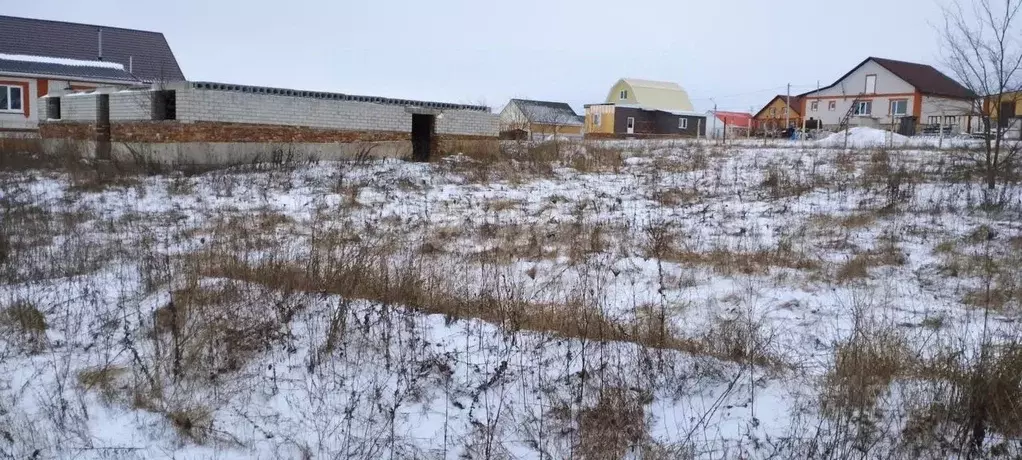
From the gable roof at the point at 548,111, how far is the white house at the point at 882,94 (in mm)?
17625

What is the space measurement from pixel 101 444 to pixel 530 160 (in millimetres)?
15785

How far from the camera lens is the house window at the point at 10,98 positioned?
30.8 m

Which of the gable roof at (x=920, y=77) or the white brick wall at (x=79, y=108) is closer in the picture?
the white brick wall at (x=79, y=108)

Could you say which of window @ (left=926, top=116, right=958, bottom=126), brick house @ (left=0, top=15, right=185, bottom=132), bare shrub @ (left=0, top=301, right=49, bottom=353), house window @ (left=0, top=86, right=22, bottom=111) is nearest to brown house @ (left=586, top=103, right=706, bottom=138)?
window @ (left=926, top=116, right=958, bottom=126)

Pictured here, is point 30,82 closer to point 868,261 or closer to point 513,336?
point 513,336

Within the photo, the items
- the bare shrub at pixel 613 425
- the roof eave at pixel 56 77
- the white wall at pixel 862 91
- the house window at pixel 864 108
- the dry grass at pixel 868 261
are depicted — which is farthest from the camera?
the house window at pixel 864 108

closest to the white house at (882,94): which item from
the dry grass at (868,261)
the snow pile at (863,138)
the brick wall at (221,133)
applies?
the snow pile at (863,138)

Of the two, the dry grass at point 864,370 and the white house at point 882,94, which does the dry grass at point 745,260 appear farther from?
the white house at point 882,94

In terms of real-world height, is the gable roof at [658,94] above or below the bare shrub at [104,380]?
above

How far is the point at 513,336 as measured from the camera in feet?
17.1

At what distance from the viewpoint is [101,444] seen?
4.11 metres

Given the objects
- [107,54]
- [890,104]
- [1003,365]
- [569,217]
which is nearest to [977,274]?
[1003,365]

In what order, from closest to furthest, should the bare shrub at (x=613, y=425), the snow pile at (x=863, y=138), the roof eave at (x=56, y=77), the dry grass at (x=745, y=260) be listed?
the bare shrub at (x=613, y=425) → the dry grass at (x=745, y=260) → the snow pile at (x=863, y=138) → the roof eave at (x=56, y=77)

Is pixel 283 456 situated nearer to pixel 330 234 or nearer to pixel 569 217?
pixel 330 234
